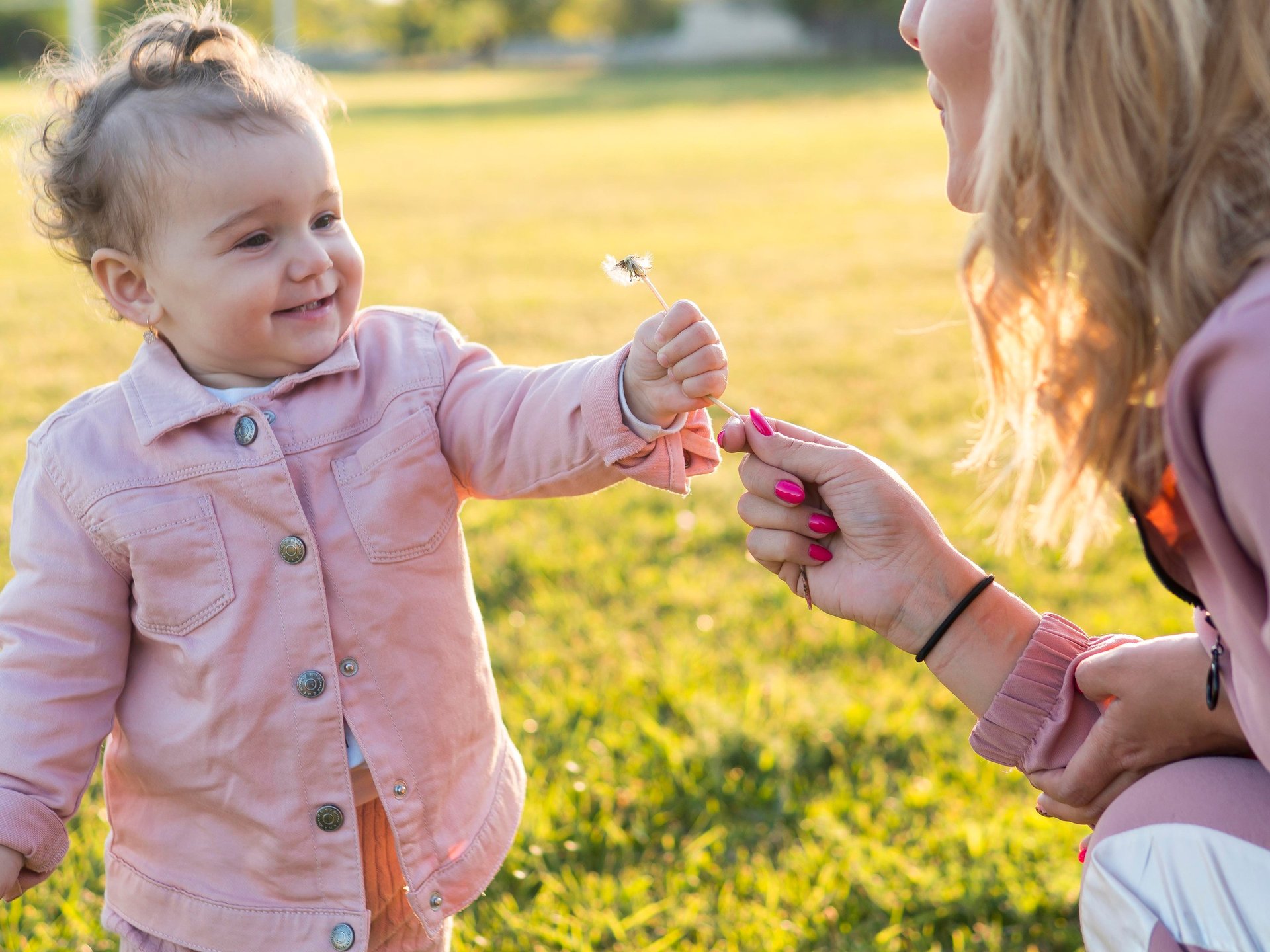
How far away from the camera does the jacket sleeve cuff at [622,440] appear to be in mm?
1761

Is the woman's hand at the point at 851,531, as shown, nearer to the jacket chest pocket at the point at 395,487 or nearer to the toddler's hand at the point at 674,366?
the toddler's hand at the point at 674,366

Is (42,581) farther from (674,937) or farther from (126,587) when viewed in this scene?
(674,937)

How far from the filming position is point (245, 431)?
1.78 m

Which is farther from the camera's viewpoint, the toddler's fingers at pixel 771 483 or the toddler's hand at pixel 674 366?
the toddler's fingers at pixel 771 483

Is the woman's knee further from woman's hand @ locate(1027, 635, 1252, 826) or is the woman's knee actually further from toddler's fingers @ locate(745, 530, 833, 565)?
toddler's fingers @ locate(745, 530, 833, 565)

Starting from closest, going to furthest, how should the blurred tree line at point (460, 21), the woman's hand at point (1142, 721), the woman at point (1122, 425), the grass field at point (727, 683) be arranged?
the woman at point (1122, 425) < the woman's hand at point (1142, 721) < the grass field at point (727, 683) < the blurred tree line at point (460, 21)

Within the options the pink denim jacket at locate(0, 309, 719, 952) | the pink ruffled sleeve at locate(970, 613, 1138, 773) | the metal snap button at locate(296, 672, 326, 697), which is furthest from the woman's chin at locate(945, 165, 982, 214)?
the metal snap button at locate(296, 672, 326, 697)

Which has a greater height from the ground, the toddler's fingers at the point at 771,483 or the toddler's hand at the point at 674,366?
the toddler's hand at the point at 674,366

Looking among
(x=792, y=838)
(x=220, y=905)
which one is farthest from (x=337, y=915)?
(x=792, y=838)

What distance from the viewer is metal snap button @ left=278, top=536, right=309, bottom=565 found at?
69.6 inches

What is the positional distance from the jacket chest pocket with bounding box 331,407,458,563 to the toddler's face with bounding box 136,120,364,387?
0.16 m

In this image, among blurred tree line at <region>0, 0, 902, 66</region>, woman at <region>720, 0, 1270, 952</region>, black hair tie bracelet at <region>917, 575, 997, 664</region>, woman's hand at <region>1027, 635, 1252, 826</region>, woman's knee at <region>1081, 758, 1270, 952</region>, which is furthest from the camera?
blurred tree line at <region>0, 0, 902, 66</region>

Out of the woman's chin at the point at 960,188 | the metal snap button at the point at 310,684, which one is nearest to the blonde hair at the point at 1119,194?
the woman's chin at the point at 960,188

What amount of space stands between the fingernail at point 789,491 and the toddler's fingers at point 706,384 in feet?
0.67
